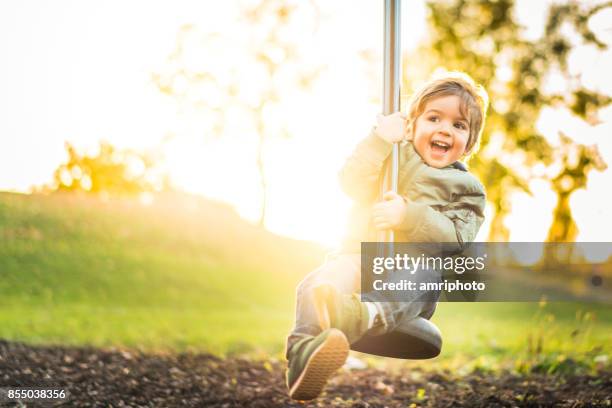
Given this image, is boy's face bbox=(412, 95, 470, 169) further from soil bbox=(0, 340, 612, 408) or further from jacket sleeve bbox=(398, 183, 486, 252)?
soil bbox=(0, 340, 612, 408)

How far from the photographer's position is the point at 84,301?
949cm

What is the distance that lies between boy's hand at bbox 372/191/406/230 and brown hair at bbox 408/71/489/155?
0.37 m

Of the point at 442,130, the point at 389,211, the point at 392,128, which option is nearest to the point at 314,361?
the point at 389,211

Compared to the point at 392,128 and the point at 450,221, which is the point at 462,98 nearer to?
the point at 392,128

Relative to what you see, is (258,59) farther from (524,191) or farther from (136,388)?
(136,388)

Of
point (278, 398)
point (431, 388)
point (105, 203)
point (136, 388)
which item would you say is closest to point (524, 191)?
point (431, 388)

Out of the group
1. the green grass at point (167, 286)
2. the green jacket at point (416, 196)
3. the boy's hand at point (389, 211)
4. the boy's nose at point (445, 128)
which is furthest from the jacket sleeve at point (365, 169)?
the green grass at point (167, 286)

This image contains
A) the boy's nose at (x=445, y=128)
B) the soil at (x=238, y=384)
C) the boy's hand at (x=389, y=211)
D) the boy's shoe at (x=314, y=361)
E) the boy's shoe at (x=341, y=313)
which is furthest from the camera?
the soil at (x=238, y=384)

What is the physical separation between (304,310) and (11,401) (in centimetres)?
272

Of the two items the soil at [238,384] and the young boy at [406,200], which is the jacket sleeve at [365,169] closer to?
the young boy at [406,200]

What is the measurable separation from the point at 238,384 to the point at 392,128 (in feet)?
10.5

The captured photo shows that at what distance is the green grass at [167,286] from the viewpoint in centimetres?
773

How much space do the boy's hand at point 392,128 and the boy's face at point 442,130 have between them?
0.11 metres

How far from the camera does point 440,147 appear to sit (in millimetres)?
3055
